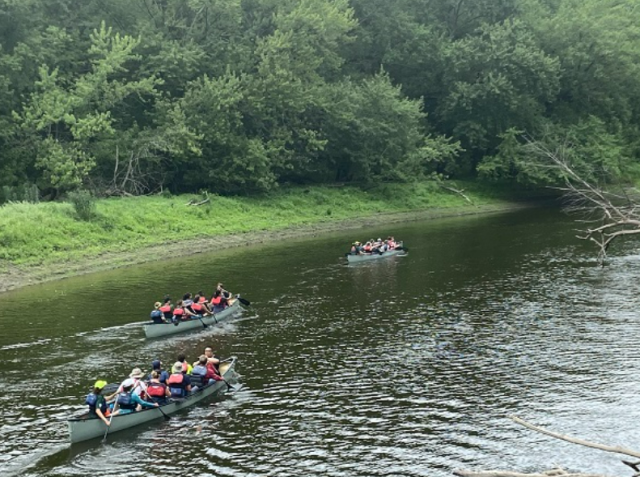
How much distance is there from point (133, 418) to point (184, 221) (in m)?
36.7

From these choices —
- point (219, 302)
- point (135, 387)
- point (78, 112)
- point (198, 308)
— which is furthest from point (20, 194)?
point (135, 387)

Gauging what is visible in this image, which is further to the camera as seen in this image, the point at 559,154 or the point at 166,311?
the point at 559,154

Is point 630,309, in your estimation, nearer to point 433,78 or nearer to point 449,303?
point 449,303

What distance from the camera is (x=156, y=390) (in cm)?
2172

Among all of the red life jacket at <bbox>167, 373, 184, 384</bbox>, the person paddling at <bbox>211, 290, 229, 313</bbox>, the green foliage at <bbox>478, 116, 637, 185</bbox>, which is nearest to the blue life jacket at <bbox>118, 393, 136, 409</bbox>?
the red life jacket at <bbox>167, 373, 184, 384</bbox>

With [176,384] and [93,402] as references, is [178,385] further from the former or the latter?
[93,402]

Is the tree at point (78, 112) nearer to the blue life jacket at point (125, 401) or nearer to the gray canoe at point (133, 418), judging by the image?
the gray canoe at point (133, 418)

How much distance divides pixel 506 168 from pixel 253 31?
32542mm

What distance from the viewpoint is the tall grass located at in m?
44.9

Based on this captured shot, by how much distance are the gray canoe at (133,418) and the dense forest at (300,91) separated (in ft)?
119

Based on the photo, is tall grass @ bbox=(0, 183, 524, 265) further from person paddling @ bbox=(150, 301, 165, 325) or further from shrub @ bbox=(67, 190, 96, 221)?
person paddling @ bbox=(150, 301, 165, 325)

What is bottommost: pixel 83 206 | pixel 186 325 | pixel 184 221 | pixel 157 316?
pixel 186 325

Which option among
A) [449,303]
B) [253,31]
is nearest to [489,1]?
[253,31]

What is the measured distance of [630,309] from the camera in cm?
3005
